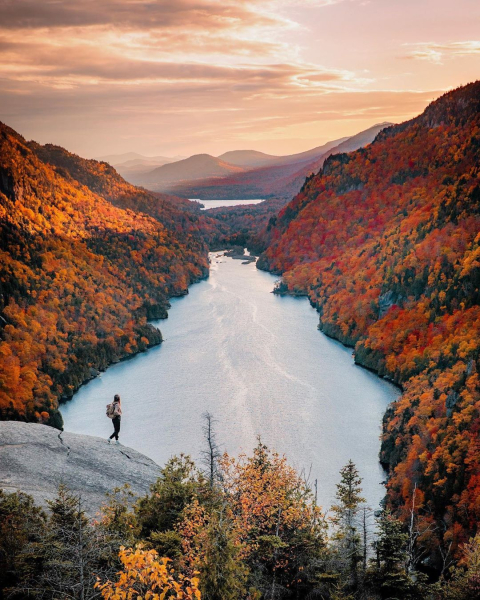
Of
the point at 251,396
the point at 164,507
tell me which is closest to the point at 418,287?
the point at 251,396

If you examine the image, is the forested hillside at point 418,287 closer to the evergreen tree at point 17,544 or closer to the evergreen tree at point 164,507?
the evergreen tree at point 164,507

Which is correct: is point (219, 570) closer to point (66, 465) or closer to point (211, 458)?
point (211, 458)

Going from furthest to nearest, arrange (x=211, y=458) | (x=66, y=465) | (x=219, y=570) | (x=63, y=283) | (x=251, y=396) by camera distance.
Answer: (x=63, y=283)
(x=251, y=396)
(x=211, y=458)
(x=66, y=465)
(x=219, y=570)

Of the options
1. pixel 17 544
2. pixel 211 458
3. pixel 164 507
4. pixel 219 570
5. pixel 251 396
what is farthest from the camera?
pixel 251 396

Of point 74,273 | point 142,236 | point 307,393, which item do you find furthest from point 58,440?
point 142,236

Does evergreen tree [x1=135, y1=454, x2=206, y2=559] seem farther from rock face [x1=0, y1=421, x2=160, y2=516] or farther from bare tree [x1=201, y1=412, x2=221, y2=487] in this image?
bare tree [x1=201, y1=412, x2=221, y2=487]

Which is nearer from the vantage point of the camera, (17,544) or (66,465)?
(17,544)

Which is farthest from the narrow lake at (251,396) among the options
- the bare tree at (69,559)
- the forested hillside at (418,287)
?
the bare tree at (69,559)
